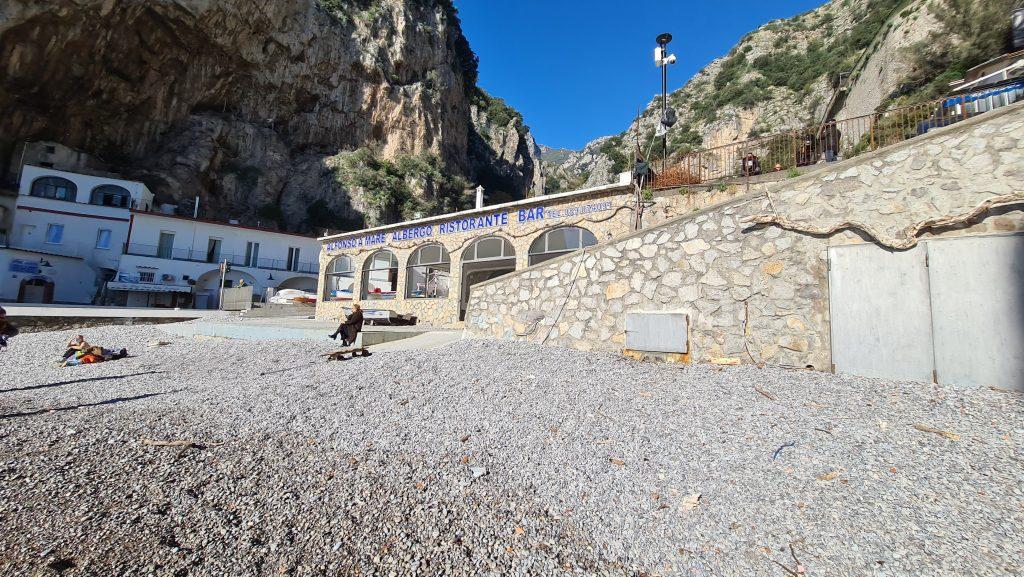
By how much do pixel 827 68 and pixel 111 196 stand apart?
7374cm

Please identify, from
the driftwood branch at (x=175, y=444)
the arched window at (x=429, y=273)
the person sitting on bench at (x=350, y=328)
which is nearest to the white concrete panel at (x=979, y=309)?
the driftwood branch at (x=175, y=444)

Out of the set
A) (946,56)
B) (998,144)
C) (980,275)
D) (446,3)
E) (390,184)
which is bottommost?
(980,275)

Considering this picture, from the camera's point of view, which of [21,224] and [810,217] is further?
[21,224]

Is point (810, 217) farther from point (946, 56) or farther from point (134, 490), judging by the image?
point (946, 56)

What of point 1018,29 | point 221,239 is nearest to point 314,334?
point 221,239

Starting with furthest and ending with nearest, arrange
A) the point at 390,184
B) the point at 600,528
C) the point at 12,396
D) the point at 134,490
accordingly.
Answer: the point at 390,184
the point at 12,396
the point at 134,490
the point at 600,528

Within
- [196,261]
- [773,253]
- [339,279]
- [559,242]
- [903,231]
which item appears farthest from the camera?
[196,261]

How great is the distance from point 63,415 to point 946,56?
41.9 metres

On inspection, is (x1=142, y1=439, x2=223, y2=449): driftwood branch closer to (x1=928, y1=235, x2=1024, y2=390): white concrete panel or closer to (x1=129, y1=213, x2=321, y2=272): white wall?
(x1=928, y1=235, x2=1024, y2=390): white concrete panel

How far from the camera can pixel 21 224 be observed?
30.9 m

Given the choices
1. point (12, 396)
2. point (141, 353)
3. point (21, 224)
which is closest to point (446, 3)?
point (21, 224)

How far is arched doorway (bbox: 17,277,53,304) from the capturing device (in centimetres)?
2841

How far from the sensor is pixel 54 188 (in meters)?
32.5

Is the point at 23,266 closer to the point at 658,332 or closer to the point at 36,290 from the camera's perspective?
the point at 36,290
